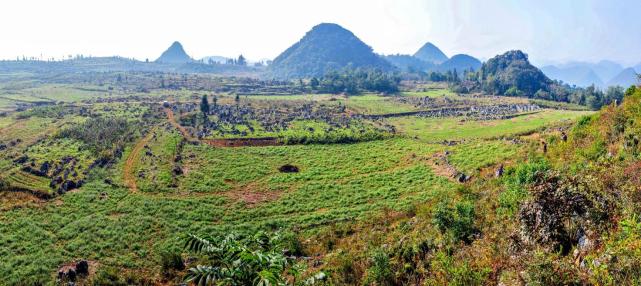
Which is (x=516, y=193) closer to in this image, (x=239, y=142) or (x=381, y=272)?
(x=381, y=272)

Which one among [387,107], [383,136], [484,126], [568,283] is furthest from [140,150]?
[387,107]

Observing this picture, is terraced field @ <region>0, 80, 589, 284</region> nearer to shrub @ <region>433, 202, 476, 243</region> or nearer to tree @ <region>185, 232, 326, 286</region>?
shrub @ <region>433, 202, 476, 243</region>

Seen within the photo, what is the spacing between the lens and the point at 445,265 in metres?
12.1

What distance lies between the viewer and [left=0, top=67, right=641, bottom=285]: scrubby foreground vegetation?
1066cm

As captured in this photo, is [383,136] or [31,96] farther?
[31,96]

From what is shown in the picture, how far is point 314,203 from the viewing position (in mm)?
31672

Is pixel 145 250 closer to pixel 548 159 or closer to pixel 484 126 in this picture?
pixel 548 159

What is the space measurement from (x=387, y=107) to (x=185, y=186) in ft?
231

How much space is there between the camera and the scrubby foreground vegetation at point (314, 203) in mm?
10664

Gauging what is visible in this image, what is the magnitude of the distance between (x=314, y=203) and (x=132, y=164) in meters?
22.3

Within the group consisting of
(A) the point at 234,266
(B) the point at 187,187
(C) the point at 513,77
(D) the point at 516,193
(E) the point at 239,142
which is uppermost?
(C) the point at 513,77

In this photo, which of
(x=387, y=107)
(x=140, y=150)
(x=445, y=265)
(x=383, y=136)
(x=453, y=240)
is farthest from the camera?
(x=387, y=107)

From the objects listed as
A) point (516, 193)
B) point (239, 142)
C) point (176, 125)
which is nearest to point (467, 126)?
point (239, 142)

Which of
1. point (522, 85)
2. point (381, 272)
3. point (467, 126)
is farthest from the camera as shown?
point (522, 85)
